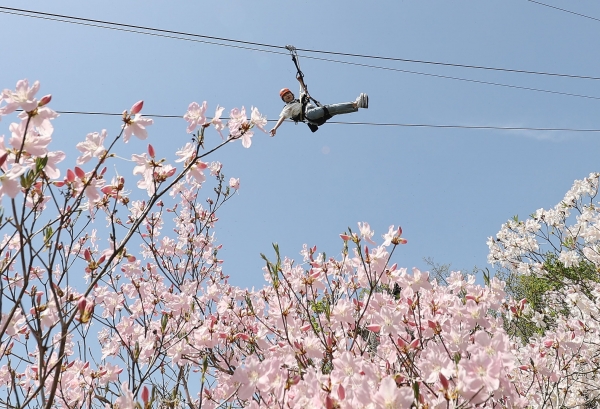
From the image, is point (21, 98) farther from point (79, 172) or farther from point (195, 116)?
point (195, 116)

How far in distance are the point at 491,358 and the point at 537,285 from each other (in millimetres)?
10129

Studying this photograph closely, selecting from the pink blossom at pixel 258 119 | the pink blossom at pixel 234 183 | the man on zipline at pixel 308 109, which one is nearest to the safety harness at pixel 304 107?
the man on zipline at pixel 308 109

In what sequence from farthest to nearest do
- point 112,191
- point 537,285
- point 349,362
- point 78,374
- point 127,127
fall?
point 537,285 < point 78,374 < point 112,191 < point 127,127 < point 349,362

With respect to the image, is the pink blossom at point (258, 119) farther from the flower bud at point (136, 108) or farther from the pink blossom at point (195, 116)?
the flower bud at point (136, 108)

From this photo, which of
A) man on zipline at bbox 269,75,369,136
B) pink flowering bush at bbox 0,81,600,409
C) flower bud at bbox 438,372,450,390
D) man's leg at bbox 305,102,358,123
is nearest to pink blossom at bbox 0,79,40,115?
pink flowering bush at bbox 0,81,600,409

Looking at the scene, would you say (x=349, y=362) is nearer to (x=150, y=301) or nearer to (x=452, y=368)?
(x=452, y=368)

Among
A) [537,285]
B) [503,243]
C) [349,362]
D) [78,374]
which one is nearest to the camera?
[349,362]

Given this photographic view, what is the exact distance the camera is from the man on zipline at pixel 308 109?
4227 mm

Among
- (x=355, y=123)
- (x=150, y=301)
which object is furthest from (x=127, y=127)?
(x=355, y=123)

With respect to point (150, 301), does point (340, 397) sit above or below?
below

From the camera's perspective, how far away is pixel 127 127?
5.15 ft

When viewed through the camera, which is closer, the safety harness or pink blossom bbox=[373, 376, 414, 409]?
pink blossom bbox=[373, 376, 414, 409]

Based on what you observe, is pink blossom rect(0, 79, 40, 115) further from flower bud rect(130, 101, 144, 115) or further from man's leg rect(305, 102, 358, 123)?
man's leg rect(305, 102, 358, 123)

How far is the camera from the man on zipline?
4.23m
